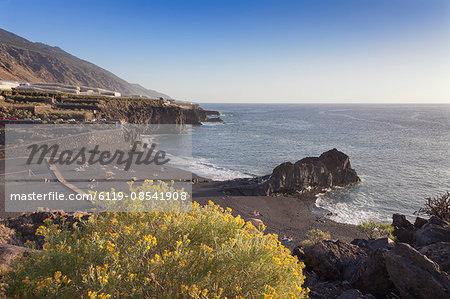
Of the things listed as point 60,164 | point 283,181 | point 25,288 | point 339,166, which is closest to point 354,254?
point 25,288

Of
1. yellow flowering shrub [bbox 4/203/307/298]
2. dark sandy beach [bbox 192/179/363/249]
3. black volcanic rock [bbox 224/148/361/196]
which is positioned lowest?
dark sandy beach [bbox 192/179/363/249]

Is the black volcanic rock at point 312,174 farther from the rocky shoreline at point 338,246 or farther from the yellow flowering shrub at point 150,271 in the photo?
the yellow flowering shrub at point 150,271

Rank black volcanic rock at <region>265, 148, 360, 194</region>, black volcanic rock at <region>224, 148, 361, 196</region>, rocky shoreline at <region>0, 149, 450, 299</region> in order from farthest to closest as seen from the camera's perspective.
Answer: black volcanic rock at <region>265, 148, 360, 194</region> < black volcanic rock at <region>224, 148, 361, 196</region> < rocky shoreline at <region>0, 149, 450, 299</region>

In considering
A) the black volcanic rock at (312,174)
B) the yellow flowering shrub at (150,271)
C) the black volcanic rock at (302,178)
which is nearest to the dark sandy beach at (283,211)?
the black volcanic rock at (302,178)

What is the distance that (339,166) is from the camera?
31.2 meters

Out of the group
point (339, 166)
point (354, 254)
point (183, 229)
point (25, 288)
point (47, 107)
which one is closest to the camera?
point (25, 288)

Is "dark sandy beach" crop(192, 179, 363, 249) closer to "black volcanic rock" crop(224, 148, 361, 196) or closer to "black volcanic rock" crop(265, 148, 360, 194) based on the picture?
"black volcanic rock" crop(224, 148, 361, 196)

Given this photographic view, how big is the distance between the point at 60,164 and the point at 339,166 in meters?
32.4

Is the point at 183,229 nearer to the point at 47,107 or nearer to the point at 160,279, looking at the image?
the point at 160,279

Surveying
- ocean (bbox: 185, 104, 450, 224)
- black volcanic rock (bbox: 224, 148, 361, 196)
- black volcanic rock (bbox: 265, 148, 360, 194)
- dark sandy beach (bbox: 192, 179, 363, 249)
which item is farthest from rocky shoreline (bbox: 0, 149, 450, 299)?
ocean (bbox: 185, 104, 450, 224)

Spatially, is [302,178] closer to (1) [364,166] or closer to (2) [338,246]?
(1) [364,166]

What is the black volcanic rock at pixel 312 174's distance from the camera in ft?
89.2

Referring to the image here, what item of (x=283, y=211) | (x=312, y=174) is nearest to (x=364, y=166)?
(x=312, y=174)

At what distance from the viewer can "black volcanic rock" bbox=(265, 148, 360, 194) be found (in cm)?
2717
